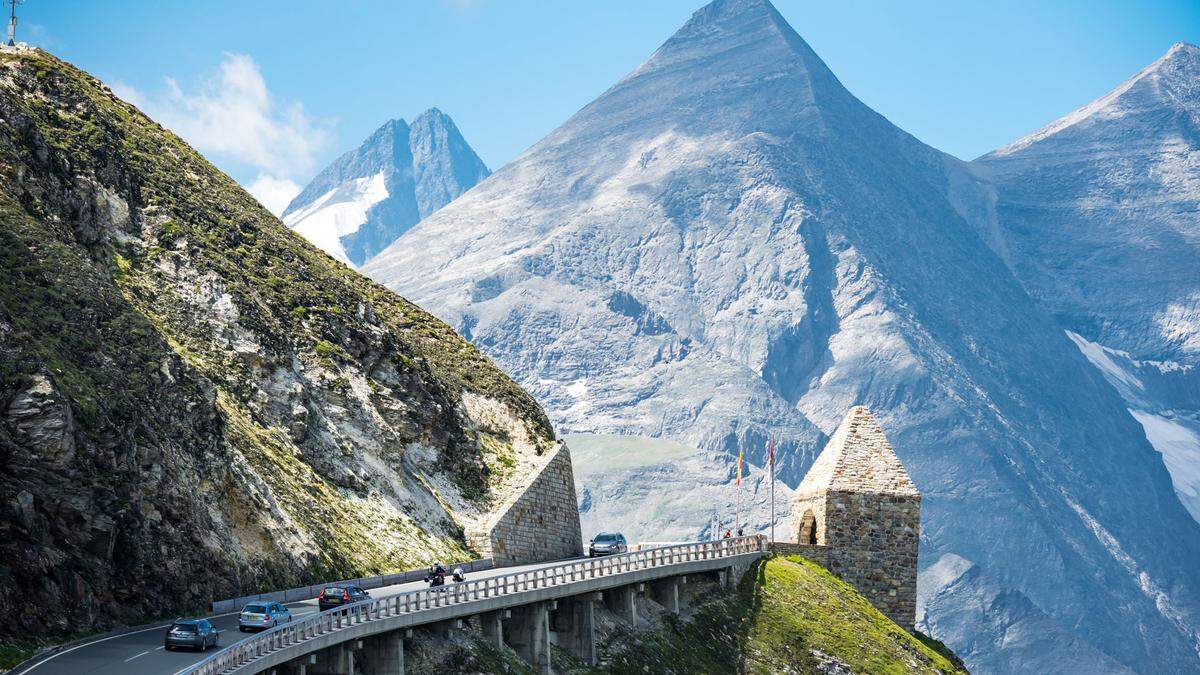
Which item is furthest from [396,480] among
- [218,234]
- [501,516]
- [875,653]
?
[875,653]

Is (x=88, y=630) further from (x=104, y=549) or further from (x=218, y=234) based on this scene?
(x=218, y=234)

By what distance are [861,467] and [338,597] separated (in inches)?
1632

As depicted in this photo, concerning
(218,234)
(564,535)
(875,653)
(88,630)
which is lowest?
(875,653)

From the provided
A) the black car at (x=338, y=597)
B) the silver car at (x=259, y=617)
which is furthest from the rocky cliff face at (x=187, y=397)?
the black car at (x=338, y=597)

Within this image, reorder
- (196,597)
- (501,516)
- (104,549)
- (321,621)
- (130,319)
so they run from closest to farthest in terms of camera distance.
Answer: (321,621), (104,549), (196,597), (130,319), (501,516)

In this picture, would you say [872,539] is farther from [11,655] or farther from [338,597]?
[11,655]

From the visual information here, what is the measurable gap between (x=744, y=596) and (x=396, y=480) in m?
21.0

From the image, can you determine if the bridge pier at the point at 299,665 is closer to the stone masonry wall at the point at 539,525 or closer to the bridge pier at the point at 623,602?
the bridge pier at the point at 623,602


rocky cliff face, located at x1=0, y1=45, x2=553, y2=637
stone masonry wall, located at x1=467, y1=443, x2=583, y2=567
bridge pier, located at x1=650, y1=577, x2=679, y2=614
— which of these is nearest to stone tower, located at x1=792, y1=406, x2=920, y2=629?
bridge pier, located at x1=650, y1=577, x2=679, y2=614

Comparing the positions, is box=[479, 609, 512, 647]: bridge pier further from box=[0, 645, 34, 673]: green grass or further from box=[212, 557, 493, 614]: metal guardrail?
box=[0, 645, 34, 673]: green grass

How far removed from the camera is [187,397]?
72.4m

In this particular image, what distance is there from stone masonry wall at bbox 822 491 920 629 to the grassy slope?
139cm

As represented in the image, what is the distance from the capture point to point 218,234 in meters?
98.2

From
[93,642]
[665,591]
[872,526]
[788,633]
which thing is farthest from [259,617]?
[872,526]
